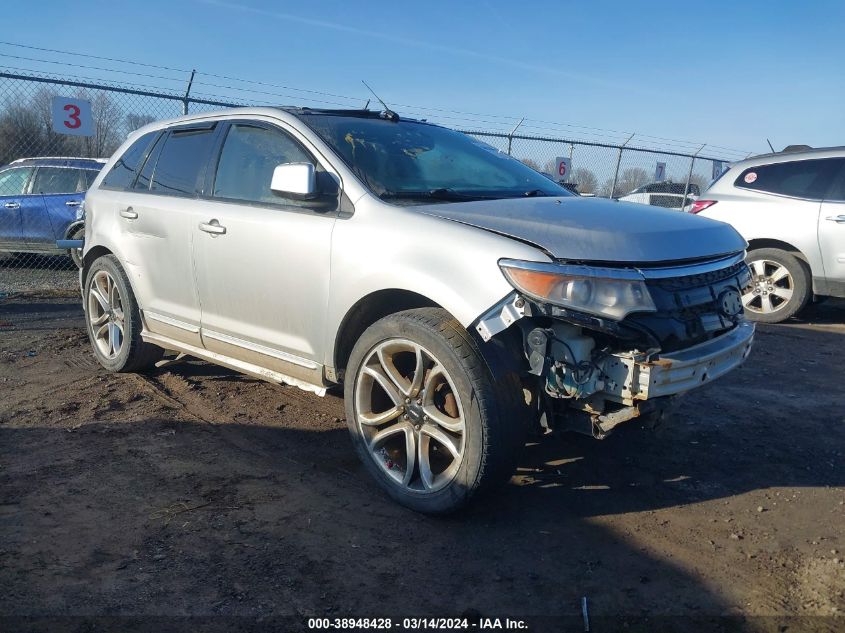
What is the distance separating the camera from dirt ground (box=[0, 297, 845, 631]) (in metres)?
2.59

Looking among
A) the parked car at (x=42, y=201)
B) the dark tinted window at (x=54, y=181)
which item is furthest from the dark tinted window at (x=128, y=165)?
the dark tinted window at (x=54, y=181)

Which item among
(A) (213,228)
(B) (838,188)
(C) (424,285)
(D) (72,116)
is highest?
(D) (72,116)

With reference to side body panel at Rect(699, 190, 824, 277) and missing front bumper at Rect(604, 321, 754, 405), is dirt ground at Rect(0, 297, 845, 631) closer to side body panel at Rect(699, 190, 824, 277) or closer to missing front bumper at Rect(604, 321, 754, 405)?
missing front bumper at Rect(604, 321, 754, 405)

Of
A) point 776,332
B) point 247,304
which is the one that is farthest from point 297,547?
point 776,332

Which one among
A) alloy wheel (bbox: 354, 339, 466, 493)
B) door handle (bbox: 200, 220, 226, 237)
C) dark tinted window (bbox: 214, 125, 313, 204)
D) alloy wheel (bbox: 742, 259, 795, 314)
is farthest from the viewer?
alloy wheel (bbox: 742, 259, 795, 314)

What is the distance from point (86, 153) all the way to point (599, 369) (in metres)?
12.9

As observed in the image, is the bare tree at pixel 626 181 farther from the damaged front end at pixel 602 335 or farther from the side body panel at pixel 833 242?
the damaged front end at pixel 602 335

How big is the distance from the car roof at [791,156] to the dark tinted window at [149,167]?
631 centimetres

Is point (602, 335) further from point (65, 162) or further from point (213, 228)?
point (65, 162)

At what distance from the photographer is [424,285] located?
10.2 feet

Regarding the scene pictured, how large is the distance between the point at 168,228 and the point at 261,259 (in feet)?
3.39

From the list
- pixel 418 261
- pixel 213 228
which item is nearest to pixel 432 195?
pixel 418 261

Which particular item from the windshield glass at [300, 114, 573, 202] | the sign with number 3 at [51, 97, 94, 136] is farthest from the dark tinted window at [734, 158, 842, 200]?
→ the sign with number 3 at [51, 97, 94, 136]

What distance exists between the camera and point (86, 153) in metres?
13.1
